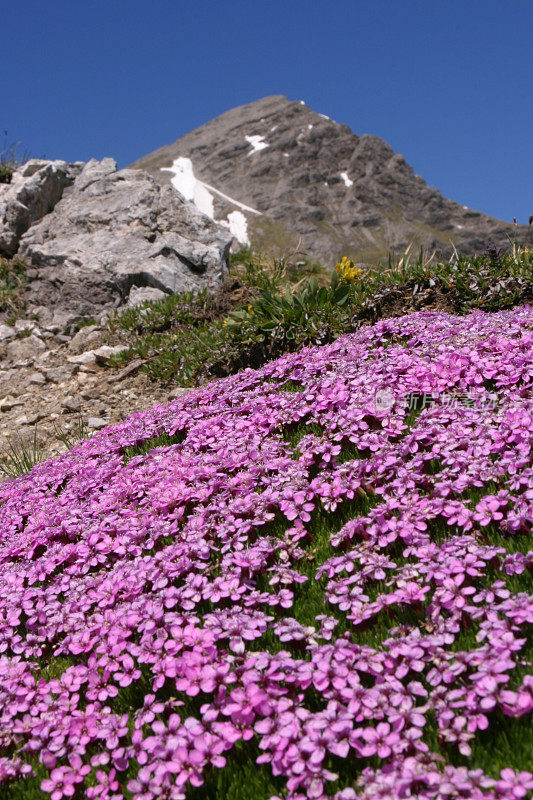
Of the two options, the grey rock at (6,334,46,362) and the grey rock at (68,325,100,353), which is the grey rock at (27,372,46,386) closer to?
the grey rock at (68,325,100,353)

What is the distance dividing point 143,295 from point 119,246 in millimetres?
2308

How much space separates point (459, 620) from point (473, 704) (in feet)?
1.74

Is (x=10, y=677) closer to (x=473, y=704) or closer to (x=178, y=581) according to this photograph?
(x=178, y=581)

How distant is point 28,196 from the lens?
18.8 m

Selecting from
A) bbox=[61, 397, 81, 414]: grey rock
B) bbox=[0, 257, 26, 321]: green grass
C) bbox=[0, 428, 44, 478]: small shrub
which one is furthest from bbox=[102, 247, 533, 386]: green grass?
bbox=[0, 257, 26, 321]: green grass

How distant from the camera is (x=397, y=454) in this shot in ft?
13.5

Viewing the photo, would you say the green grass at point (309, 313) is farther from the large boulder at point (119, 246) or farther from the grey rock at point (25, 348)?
the large boulder at point (119, 246)

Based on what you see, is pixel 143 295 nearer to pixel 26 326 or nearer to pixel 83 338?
pixel 83 338

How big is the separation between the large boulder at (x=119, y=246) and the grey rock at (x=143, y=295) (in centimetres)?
25

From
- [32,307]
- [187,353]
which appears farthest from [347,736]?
[32,307]

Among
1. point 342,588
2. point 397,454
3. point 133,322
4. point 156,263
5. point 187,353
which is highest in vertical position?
point 156,263

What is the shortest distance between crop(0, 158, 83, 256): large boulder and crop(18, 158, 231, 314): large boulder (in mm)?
503

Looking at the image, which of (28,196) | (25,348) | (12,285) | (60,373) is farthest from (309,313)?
(28,196)

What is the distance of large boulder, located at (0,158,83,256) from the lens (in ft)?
60.6
